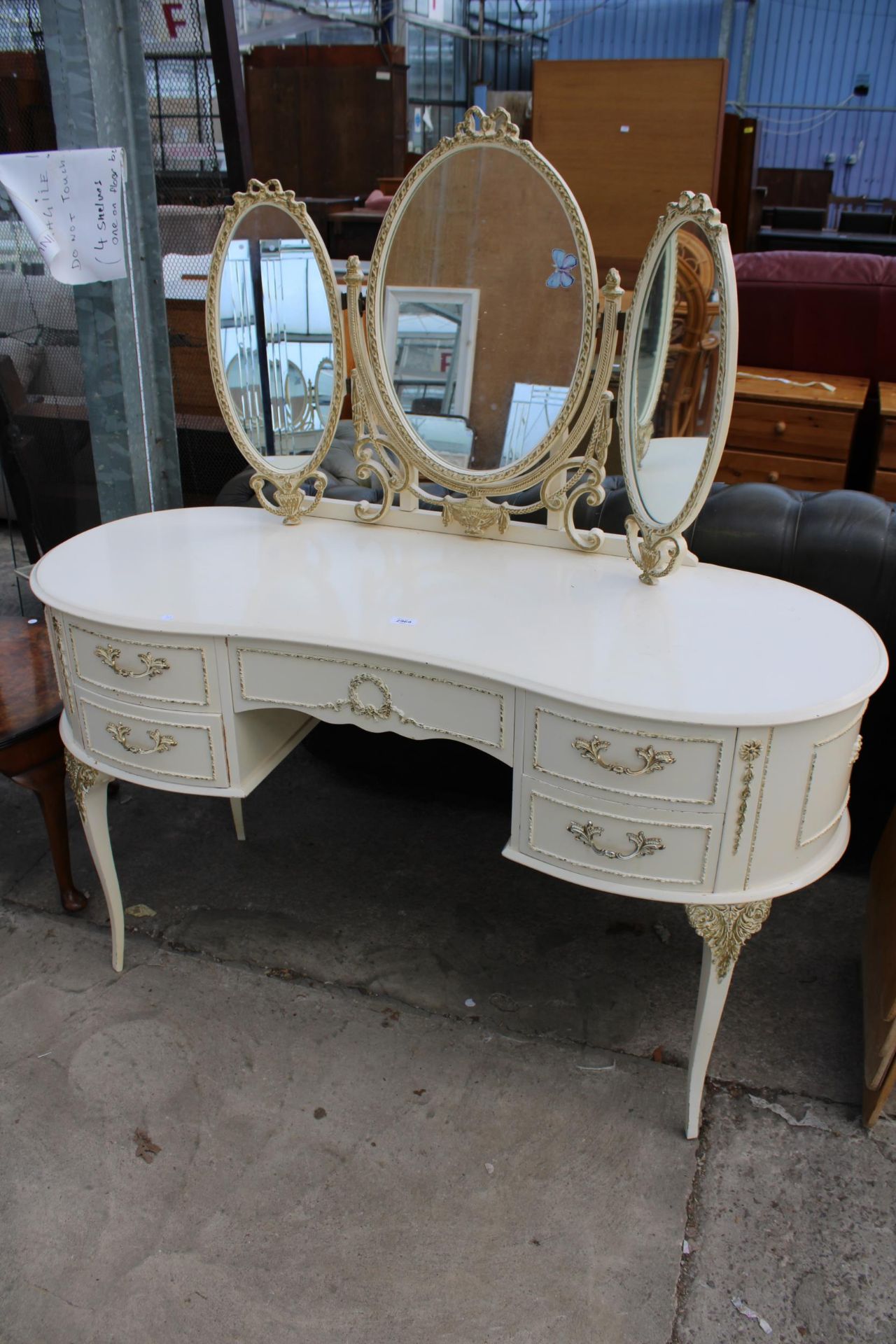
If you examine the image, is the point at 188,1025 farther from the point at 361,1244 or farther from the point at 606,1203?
the point at 606,1203

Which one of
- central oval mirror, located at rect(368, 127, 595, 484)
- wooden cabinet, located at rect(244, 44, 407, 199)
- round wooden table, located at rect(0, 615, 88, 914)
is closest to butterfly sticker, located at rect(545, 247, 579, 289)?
central oval mirror, located at rect(368, 127, 595, 484)

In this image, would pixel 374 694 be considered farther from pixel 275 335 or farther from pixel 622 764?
pixel 275 335

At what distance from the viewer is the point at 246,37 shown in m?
7.37

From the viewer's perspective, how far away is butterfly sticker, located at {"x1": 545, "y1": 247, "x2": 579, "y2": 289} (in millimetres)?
1775

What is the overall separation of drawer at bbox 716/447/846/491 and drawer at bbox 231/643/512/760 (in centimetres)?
294

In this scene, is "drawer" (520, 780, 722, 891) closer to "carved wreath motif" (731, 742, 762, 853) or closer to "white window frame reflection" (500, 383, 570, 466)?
"carved wreath motif" (731, 742, 762, 853)

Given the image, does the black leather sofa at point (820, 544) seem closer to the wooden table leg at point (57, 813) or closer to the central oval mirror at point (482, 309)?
the central oval mirror at point (482, 309)

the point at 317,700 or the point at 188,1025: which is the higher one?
the point at 317,700

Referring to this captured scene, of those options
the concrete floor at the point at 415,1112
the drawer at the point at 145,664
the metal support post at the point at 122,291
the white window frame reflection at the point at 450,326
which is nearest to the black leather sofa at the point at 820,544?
the white window frame reflection at the point at 450,326

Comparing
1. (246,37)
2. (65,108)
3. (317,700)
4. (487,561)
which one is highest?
(246,37)

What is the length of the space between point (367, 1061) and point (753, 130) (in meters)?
6.64

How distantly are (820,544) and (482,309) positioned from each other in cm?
77

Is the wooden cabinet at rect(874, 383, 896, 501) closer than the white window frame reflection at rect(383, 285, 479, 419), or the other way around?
the white window frame reflection at rect(383, 285, 479, 419)

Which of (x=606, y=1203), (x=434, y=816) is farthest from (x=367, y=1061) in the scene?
(x=434, y=816)
